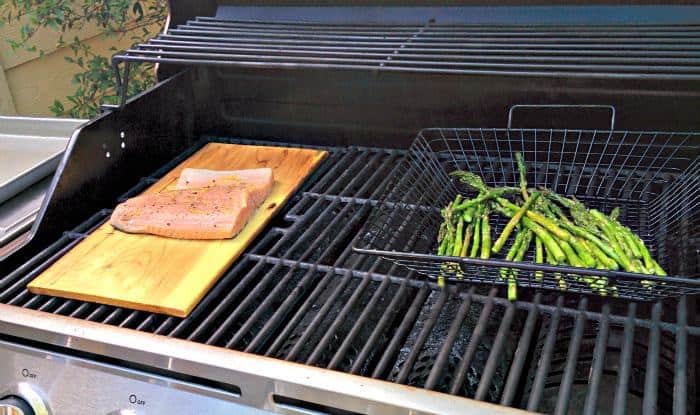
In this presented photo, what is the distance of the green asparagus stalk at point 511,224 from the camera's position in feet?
4.52

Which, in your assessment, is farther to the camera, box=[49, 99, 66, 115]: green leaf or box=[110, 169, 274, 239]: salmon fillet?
box=[49, 99, 66, 115]: green leaf

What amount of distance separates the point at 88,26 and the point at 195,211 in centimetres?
250

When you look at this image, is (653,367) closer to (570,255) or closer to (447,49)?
(570,255)

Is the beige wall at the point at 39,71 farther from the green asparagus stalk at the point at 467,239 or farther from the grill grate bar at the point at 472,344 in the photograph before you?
the grill grate bar at the point at 472,344

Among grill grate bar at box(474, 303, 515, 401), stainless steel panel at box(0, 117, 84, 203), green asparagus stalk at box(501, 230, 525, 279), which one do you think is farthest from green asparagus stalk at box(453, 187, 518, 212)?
stainless steel panel at box(0, 117, 84, 203)

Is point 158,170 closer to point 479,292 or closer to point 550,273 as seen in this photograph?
point 479,292

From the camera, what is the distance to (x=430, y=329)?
1145 mm

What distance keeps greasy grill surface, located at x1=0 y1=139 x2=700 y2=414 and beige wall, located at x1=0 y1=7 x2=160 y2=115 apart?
8.27 feet

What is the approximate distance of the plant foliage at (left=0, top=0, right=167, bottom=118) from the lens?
10.8 feet

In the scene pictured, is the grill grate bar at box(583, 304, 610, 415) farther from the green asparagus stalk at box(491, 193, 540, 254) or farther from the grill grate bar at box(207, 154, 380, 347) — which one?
the grill grate bar at box(207, 154, 380, 347)

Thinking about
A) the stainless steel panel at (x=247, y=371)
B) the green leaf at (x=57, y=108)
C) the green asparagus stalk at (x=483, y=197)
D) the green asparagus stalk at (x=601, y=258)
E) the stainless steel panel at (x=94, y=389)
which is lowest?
the stainless steel panel at (x=94, y=389)

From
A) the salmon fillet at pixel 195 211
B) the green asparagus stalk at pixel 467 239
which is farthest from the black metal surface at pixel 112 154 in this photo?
the green asparagus stalk at pixel 467 239

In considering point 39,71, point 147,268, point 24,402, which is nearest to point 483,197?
point 147,268

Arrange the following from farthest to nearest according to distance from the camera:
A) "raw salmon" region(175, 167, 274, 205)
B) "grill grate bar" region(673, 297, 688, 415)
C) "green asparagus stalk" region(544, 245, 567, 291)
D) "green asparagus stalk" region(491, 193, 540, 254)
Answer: "raw salmon" region(175, 167, 274, 205) < "green asparagus stalk" region(491, 193, 540, 254) < "green asparagus stalk" region(544, 245, 567, 291) < "grill grate bar" region(673, 297, 688, 415)
